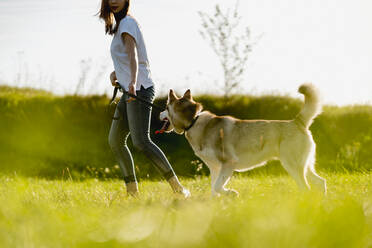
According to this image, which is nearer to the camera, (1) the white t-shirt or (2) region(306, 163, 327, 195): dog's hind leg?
(2) region(306, 163, 327, 195): dog's hind leg

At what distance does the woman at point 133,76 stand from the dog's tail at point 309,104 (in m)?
1.70

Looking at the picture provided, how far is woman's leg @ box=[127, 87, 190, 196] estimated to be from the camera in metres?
5.05

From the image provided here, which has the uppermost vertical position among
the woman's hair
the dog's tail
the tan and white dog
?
the woman's hair

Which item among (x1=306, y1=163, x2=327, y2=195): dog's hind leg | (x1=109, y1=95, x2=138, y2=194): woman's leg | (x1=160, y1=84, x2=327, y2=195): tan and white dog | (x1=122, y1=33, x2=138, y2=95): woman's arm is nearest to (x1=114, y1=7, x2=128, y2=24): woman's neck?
(x1=122, y1=33, x2=138, y2=95): woman's arm

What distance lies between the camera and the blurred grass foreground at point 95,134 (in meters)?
10.2

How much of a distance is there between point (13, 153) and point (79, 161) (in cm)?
188

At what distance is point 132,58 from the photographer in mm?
4910

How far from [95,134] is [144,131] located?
628 centimetres

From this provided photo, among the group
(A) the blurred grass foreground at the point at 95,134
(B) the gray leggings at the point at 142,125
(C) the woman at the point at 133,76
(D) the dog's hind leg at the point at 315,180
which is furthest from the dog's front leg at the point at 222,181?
(A) the blurred grass foreground at the point at 95,134

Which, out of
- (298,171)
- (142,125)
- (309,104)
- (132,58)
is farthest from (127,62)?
(298,171)

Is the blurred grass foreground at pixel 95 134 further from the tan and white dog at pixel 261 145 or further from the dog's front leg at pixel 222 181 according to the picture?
the dog's front leg at pixel 222 181

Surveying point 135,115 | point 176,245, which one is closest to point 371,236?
point 176,245

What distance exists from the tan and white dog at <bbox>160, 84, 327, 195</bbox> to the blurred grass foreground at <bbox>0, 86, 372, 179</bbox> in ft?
15.8

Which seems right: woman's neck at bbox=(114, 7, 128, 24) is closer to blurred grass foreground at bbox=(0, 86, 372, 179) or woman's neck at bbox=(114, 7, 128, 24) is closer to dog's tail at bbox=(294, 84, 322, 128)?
dog's tail at bbox=(294, 84, 322, 128)
